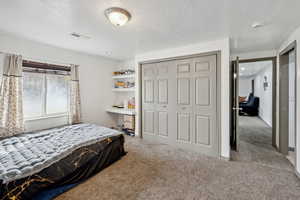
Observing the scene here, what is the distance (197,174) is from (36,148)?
8.03 feet

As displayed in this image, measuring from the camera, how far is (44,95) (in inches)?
134

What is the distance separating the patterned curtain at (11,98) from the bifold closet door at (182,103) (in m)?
2.64

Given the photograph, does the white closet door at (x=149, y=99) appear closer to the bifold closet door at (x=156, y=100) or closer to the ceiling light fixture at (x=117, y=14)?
the bifold closet door at (x=156, y=100)

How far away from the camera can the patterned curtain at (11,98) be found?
8.66 ft

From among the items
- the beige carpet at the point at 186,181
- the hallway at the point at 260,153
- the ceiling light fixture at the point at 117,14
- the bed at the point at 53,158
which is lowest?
the beige carpet at the point at 186,181

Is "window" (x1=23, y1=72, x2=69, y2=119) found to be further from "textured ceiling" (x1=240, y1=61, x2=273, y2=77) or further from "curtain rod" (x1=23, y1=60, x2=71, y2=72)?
"textured ceiling" (x1=240, y1=61, x2=273, y2=77)

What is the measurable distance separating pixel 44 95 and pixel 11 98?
2.31 feet

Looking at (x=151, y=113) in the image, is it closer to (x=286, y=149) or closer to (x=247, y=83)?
(x=286, y=149)

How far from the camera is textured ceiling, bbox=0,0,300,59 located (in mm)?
1728

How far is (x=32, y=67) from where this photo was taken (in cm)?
310

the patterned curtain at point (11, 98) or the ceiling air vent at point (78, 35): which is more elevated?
the ceiling air vent at point (78, 35)

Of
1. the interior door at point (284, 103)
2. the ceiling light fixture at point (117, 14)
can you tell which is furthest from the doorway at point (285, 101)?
the ceiling light fixture at point (117, 14)

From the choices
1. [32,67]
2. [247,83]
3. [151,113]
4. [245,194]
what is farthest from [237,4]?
[247,83]

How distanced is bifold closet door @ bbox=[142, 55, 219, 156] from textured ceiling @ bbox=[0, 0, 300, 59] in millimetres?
614
